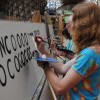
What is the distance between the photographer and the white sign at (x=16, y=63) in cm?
111

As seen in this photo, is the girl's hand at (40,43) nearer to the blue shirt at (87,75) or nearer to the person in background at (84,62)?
the person in background at (84,62)

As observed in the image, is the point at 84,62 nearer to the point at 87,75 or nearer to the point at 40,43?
the point at 87,75

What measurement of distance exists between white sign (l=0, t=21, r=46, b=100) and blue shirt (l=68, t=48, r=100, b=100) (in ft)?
0.84

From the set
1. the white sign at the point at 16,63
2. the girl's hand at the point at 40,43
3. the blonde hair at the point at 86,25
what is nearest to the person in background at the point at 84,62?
the blonde hair at the point at 86,25

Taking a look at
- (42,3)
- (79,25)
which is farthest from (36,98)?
(42,3)

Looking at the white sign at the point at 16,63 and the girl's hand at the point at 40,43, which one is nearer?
the white sign at the point at 16,63

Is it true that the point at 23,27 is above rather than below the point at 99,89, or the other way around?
above

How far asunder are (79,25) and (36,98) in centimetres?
50

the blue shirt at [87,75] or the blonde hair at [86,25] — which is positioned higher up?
the blonde hair at [86,25]

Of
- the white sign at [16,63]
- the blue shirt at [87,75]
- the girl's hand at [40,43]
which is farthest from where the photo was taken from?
the girl's hand at [40,43]

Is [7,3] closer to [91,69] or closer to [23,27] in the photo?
[23,27]

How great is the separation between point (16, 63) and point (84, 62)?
32cm

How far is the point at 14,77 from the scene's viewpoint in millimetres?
1221

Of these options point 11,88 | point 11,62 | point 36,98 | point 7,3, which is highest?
point 7,3
